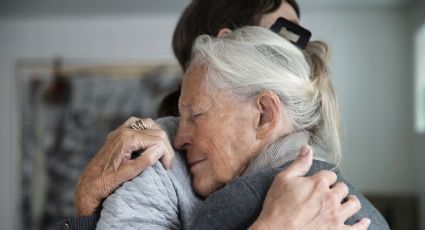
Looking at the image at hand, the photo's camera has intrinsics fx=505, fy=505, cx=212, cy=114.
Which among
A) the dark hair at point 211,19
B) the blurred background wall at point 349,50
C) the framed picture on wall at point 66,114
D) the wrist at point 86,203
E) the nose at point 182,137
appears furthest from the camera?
the framed picture on wall at point 66,114

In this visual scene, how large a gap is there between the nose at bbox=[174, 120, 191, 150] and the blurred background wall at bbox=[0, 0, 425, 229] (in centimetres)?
329

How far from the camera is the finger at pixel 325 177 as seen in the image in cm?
85

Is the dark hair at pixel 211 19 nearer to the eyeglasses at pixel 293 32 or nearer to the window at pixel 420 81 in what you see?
the eyeglasses at pixel 293 32

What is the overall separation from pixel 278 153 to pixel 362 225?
0.21 metres

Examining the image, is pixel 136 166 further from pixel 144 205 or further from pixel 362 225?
pixel 362 225

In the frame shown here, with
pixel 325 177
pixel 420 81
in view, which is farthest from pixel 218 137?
pixel 420 81

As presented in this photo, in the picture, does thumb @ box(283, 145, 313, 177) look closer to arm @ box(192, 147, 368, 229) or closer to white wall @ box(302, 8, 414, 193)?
arm @ box(192, 147, 368, 229)

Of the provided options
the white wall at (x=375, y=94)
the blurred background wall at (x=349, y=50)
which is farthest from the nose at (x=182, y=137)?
the white wall at (x=375, y=94)

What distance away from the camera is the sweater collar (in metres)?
0.97

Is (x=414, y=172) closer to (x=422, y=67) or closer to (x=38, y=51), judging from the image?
(x=422, y=67)

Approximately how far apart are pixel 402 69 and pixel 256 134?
3793mm

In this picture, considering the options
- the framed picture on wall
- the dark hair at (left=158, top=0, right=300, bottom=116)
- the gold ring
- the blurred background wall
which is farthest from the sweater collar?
the framed picture on wall

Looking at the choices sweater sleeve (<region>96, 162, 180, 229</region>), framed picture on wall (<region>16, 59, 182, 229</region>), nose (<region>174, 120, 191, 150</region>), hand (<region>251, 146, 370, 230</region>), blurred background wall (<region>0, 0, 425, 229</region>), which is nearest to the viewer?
hand (<region>251, 146, 370, 230</region>)

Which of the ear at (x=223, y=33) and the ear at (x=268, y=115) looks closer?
the ear at (x=268, y=115)
